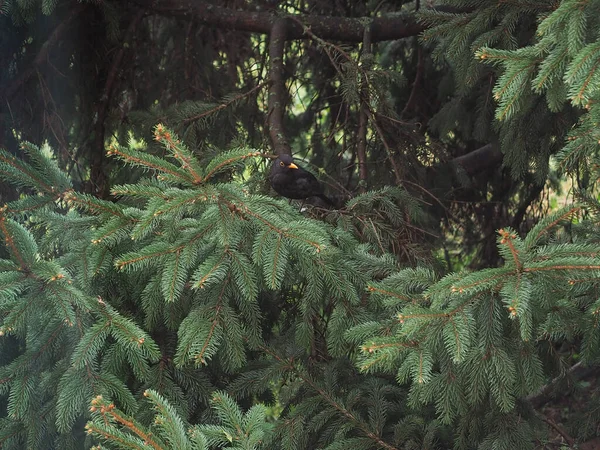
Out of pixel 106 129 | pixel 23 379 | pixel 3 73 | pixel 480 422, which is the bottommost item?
pixel 480 422

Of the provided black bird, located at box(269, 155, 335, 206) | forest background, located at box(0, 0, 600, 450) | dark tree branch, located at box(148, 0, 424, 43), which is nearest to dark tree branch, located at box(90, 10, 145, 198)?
dark tree branch, located at box(148, 0, 424, 43)

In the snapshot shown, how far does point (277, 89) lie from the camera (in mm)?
4047

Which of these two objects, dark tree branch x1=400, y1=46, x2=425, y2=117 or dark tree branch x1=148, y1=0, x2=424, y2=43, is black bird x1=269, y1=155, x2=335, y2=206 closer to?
dark tree branch x1=148, y1=0, x2=424, y2=43

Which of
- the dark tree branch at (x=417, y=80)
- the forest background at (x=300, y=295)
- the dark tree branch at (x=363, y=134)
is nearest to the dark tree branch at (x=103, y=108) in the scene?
the forest background at (x=300, y=295)

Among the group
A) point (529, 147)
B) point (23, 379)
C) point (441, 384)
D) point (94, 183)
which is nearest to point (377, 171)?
point (529, 147)

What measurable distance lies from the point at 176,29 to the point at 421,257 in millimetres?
2827

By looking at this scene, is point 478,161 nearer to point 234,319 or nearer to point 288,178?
point 288,178

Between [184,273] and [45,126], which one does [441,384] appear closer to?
[184,273]

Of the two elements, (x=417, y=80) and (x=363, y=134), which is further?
(x=417, y=80)

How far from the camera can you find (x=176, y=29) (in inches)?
201

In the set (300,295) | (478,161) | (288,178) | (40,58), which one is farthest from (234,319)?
(478,161)

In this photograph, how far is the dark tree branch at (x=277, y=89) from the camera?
384cm

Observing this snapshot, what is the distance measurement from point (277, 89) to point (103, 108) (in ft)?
3.70

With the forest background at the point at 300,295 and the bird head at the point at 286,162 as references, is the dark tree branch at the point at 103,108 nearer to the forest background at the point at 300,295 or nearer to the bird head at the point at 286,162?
the forest background at the point at 300,295
